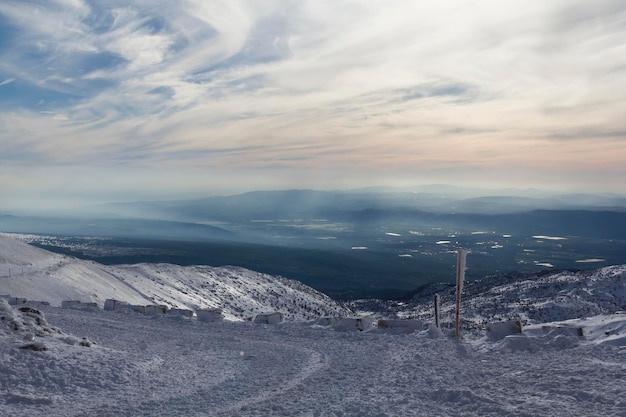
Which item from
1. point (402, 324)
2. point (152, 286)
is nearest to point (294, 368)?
point (402, 324)

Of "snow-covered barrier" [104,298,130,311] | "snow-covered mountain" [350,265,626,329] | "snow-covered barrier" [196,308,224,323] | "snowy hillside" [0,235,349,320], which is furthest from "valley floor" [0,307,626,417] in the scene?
"snow-covered mountain" [350,265,626,329]

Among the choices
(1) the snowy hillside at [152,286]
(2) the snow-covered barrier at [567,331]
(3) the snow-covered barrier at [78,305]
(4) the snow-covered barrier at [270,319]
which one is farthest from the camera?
(1) the snowy hillside at [152,286]

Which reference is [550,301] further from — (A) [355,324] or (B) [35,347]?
(B) [35,347]

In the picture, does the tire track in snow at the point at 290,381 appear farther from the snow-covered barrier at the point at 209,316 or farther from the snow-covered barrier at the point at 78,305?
the snow-covered barrier at the point at 78,305

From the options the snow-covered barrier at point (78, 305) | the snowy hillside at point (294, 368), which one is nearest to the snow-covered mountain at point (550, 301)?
the snowy hillside at point (294, 368)

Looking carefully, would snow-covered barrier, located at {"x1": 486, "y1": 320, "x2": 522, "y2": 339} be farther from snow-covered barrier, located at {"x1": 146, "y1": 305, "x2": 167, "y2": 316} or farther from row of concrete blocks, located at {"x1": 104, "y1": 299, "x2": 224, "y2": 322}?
snow-covered barrier, located at {"x1": 146, "y1": 305, "x2": 167, "y2": 316}

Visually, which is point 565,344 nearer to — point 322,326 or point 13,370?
point 322,326

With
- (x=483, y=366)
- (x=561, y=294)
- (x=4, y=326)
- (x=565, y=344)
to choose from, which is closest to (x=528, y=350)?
(x=565, y=344)
